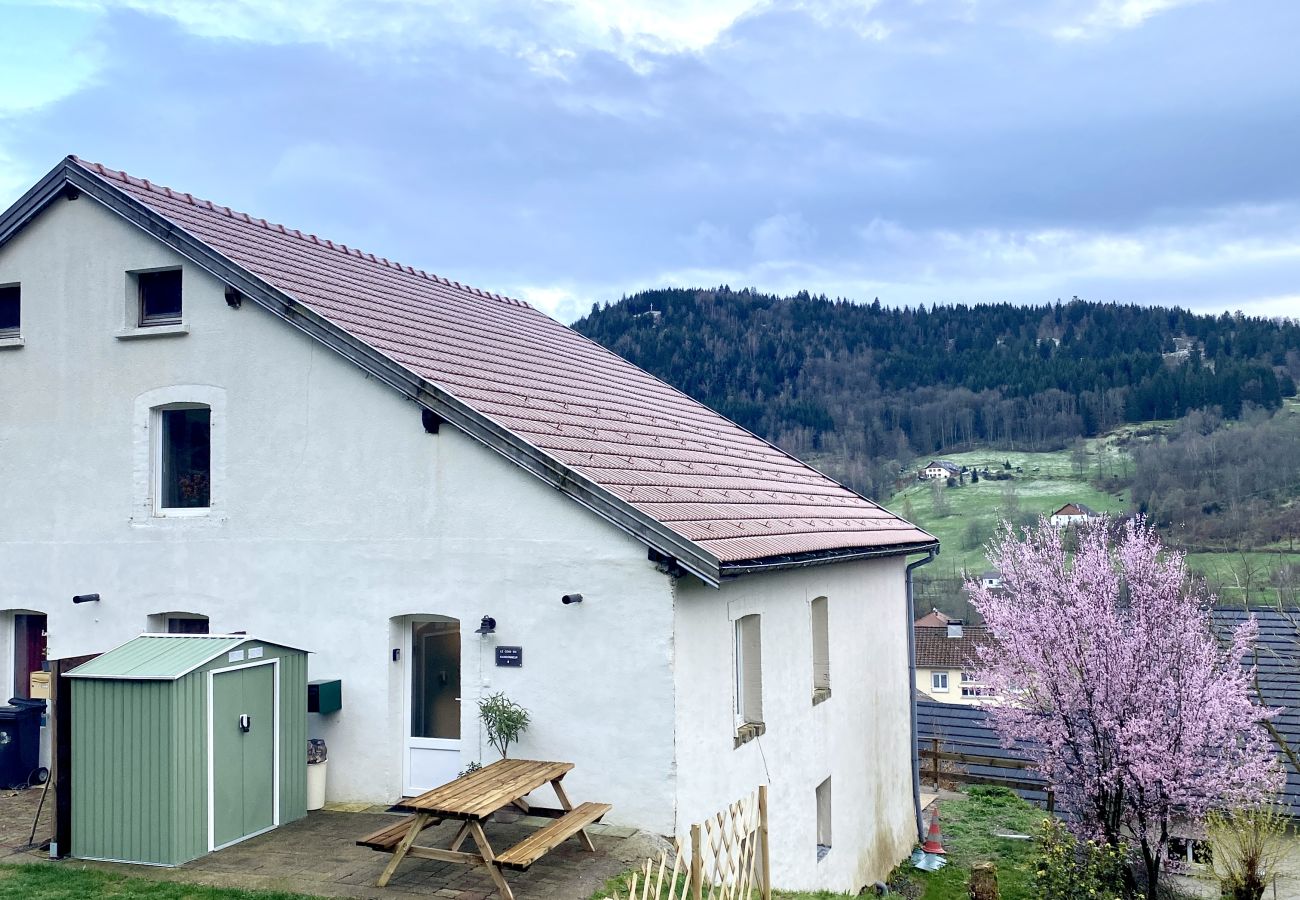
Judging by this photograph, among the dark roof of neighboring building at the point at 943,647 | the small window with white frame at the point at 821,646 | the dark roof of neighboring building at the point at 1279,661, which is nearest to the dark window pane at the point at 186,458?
the small window with white frame at the point at 821,646

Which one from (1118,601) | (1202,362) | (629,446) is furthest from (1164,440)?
(629,446)

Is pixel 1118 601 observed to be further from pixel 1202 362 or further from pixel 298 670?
pixel 1202 362

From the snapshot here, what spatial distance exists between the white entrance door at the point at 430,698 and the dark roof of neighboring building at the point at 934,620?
207 ft

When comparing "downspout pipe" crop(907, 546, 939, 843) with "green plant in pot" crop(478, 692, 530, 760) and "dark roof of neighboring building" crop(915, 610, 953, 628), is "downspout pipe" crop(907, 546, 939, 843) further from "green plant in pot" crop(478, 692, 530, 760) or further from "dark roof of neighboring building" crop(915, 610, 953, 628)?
"dark roof of neighboring building" crop(915, 610, 953, 628)

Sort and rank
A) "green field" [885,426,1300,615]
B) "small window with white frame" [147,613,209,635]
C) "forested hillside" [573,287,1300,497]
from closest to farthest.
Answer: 1. "small window with white frame" [147,613,209,635]
2. "green field" [885,426,1300,615]
3. "forested hillside" [573,287,1300,497]

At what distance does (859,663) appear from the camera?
15.7 metres

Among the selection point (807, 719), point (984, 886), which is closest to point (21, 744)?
point (807, 719)

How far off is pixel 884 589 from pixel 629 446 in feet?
20.8

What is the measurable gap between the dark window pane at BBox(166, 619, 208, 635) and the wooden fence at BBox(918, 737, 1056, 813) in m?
15.7

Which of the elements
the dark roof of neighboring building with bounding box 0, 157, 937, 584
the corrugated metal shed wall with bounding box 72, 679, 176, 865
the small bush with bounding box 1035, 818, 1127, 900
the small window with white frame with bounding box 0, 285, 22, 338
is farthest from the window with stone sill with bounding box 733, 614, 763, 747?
the small window with white frame with bounding box 0, 285, 22, 338

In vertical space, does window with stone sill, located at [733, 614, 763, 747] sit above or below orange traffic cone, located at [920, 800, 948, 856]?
above

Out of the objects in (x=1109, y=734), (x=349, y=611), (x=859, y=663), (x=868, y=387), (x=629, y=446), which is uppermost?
(x=868, y=387)

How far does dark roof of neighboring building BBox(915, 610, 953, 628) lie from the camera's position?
72.4 meters

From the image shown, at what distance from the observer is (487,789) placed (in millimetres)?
9047
